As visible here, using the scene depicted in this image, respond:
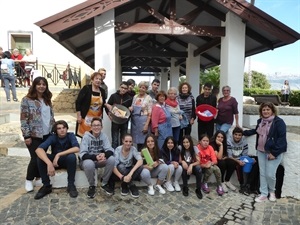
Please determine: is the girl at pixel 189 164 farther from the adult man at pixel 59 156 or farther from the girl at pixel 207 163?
the adult man at pixel 59 156

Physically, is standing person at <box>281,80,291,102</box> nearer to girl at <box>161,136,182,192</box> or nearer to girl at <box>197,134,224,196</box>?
girl at <box>197,134,224,196</box>

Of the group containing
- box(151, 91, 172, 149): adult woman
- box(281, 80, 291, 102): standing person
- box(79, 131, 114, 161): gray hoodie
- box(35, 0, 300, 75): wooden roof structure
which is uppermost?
box(35, 0, 300, 75): wooden roof structure

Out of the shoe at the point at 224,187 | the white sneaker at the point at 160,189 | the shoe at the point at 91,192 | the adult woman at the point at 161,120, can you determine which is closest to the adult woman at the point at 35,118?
the shoe at the point at 91,192

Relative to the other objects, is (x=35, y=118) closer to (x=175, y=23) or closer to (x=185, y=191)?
(x=185, y=191)

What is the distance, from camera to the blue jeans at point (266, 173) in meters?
4.24

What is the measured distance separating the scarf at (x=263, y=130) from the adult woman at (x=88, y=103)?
2.73m

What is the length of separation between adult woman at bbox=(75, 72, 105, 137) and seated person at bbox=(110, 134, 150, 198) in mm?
716

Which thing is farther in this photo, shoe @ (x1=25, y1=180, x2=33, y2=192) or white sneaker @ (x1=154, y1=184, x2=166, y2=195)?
white sneaker @ (x1=154, y1=184, x2=166, y2=195)

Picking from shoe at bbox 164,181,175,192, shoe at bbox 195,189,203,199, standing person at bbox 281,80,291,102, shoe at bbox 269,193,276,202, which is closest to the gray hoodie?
shoe at bbox 164,181,175,192

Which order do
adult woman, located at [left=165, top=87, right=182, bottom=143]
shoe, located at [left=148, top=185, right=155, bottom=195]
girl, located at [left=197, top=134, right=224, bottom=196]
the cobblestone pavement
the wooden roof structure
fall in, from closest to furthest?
the cobblestone pavement, shoe, located at [left=148, top=185, right=155, bottom=195], girl, located at [left=197, top=134, right=224, bottom=196], adult woman, located at [left=165, top=87, right=182, bottom=143], the wooden roof structure

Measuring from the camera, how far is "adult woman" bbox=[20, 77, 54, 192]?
12.5 ft

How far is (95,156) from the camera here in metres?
4.04

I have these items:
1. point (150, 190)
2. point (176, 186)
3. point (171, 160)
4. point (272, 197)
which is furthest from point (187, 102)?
point (272, 197)

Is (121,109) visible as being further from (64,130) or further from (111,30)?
(111,30)
